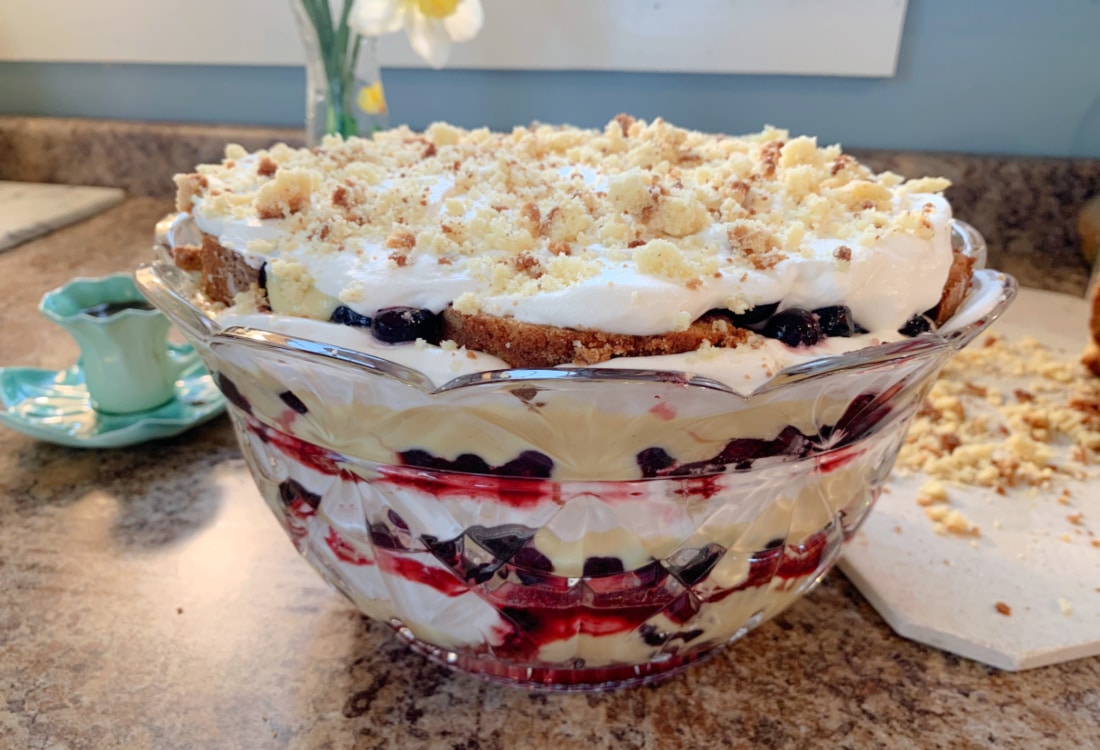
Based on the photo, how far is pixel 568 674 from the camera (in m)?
0.61

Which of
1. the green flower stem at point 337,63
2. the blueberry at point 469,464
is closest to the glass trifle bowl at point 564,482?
the blueberry at point 469,464

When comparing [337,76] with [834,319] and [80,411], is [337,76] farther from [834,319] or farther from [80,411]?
[834,319]

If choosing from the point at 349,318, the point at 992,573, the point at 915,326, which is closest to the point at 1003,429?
the point at 992,573

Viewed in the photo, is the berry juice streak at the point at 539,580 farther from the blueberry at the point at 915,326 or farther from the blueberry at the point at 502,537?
the blueberry at the point at 915,326

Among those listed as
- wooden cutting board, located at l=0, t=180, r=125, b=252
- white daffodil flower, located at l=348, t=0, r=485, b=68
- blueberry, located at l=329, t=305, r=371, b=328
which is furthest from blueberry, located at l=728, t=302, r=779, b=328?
wooden cutting board, located at l=0, t=180, r=125, b=252

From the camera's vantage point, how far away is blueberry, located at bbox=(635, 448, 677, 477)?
0.48 meters

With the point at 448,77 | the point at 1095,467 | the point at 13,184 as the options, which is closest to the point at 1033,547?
the point at 1095,467

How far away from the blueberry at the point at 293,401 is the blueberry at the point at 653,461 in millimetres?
212

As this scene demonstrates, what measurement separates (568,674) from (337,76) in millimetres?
1097

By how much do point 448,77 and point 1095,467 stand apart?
126 centimetres

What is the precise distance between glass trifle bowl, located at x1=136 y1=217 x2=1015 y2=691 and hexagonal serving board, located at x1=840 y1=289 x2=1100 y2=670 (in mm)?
128

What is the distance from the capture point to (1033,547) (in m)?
0.78

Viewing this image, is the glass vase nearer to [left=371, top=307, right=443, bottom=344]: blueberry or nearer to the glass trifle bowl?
the glass trifle bowl

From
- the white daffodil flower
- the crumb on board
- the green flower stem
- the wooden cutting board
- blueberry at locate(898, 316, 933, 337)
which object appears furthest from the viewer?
the wooden cutting board
